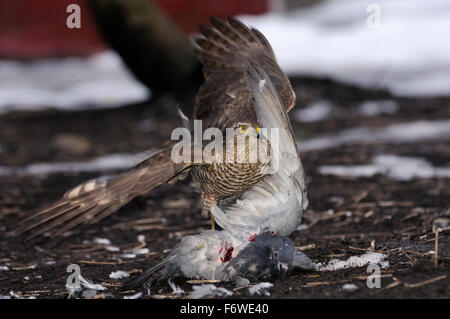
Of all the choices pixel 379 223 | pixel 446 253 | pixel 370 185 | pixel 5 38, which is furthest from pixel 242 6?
pixel 446 253

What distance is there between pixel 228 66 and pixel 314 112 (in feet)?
13.0

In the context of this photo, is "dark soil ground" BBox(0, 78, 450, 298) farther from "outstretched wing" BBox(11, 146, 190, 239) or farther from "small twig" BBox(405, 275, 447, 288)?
"outstretched wing" BBox(11, 146, 190, 239)

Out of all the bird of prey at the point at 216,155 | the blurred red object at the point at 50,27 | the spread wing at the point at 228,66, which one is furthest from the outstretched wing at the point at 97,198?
the blurred red object at the point at 50,27

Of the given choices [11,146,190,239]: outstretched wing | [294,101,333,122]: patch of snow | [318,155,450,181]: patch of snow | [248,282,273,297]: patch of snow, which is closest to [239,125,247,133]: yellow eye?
[11,146,190,239]: outstretched wing

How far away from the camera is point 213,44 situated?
4098 mm

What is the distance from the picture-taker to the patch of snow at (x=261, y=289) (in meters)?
2.62

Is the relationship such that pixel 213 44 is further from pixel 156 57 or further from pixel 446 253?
pixel 156 57

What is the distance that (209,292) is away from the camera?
2676 mm

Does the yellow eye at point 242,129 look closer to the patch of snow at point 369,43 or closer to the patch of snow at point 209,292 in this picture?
the patch of snow at point 209,292

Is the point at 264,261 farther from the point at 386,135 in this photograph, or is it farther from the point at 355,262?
the point at 386,135

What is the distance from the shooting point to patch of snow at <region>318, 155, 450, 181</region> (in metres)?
5.16

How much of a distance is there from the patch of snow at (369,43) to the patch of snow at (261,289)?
21.0 ft

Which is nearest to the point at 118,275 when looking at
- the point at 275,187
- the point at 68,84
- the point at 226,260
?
the point at 226,260

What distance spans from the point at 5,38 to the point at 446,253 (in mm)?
10623
